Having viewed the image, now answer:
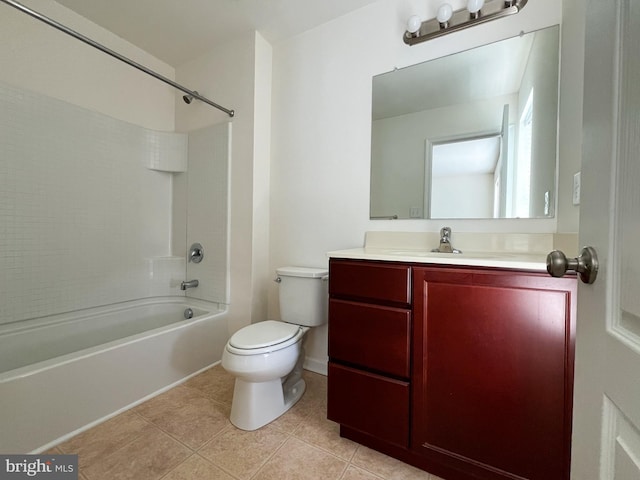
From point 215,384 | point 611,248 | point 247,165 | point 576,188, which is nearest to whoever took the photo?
point 611,248

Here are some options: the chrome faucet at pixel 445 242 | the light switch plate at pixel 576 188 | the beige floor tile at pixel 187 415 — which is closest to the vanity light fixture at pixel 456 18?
the light switch plate at pixel 576 188

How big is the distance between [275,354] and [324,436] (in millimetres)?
453

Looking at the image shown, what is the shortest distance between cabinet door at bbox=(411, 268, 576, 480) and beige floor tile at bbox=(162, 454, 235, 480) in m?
0.80

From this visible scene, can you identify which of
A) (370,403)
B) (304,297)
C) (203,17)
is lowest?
(370,403)

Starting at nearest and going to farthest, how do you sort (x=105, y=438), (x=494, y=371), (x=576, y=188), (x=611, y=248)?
(x=611, y=248), (x=494, y=371), (x=576, y=188), (x=105, y=438)

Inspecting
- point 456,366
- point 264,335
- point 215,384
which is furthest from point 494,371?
point 215,384

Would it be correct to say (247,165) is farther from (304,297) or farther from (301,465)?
(301,465)

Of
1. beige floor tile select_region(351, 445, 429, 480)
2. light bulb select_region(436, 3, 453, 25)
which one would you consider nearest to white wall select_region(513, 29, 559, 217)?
light bulb select_region(436, 3, 453, 25)

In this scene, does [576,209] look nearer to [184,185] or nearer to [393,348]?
[393,348]

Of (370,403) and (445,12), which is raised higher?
(445,12)

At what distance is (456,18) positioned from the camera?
141 centimetres

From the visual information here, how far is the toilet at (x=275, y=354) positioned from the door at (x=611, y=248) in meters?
1.10

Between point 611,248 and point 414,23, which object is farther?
point 414,23

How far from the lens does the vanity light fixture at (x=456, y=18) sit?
1.31 m
